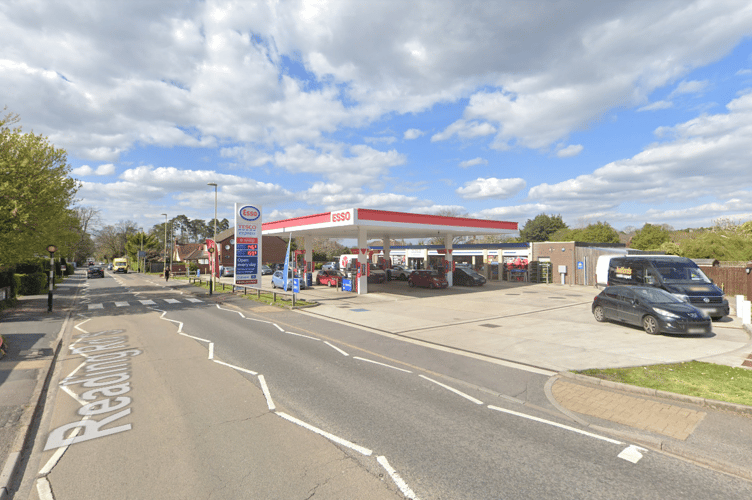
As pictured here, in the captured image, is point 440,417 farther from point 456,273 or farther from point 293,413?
point 456,273

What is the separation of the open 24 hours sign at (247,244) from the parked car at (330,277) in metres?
6.41

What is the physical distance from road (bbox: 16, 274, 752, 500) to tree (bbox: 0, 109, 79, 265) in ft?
38.3

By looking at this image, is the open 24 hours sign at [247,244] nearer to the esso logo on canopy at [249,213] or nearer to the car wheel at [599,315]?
the esso logo on canopy at [249,213]

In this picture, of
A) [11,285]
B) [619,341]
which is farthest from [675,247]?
[11,285]

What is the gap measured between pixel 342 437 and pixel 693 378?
291 inches

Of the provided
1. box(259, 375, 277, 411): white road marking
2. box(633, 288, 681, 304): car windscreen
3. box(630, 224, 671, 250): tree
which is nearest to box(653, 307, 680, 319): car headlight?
box(633, 288, 681, 304): car windscreen

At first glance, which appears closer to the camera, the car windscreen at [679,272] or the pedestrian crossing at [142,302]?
the car windscreen at [679,272]

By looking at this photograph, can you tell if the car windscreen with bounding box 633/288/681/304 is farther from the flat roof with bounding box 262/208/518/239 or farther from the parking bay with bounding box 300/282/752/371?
the flat roof with bounding box 262/208/518/239

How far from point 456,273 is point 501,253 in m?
9.35

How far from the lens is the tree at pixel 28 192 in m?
17.0

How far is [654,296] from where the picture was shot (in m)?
13.0

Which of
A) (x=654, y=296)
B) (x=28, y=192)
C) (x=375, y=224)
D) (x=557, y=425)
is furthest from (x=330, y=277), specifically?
(x=557, y=425)

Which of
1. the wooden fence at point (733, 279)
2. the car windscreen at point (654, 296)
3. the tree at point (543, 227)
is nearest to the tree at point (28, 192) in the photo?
the car windscreen at point (654, 296)

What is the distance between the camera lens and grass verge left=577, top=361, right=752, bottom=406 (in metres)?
6.84
